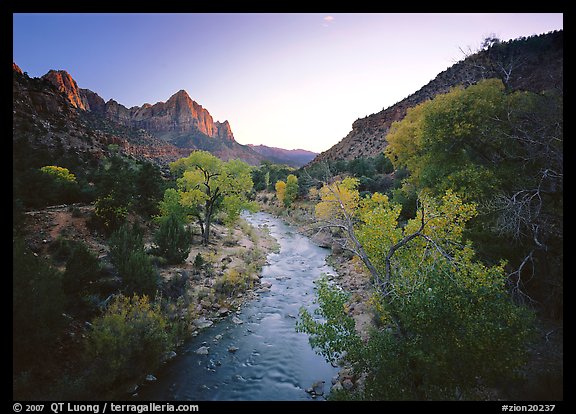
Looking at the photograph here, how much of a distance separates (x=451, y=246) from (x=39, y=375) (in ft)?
39.1

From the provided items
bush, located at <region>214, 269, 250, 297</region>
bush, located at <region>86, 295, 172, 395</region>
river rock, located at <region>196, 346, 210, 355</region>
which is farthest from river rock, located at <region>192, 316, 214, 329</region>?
bush, located at <region>86, 295, 172, 395</region>

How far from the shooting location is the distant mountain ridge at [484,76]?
1446cm

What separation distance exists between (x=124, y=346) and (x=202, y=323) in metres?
4.60

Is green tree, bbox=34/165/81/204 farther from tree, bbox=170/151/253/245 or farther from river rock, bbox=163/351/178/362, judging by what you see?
river rock, bbox=163/351/178/362

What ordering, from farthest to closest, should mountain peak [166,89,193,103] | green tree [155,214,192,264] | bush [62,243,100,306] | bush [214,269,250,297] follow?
mountain peak [166,89,193,103] → green tree [155,214,192,264] → bush [214,269,250,297] → bush [62,243,100,306]

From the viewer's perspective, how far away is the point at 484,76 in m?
15.1

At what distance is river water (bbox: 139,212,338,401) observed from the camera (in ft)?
28.2

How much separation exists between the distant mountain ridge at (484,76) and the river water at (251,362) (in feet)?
47.6

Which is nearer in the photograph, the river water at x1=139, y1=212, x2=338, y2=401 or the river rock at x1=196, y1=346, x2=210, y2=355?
the river water at x1=139, y1=212, x2=338, y2=401

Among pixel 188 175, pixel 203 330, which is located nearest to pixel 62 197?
pixel 188 175

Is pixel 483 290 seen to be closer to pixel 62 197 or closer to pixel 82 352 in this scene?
pixel 82 352

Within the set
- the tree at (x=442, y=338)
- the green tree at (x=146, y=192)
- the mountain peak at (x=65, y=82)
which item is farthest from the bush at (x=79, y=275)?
the mountain peak at (x=65, y=82)

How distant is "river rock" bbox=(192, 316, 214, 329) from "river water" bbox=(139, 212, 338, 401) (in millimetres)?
223

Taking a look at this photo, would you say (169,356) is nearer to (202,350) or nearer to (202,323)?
(202,350)
